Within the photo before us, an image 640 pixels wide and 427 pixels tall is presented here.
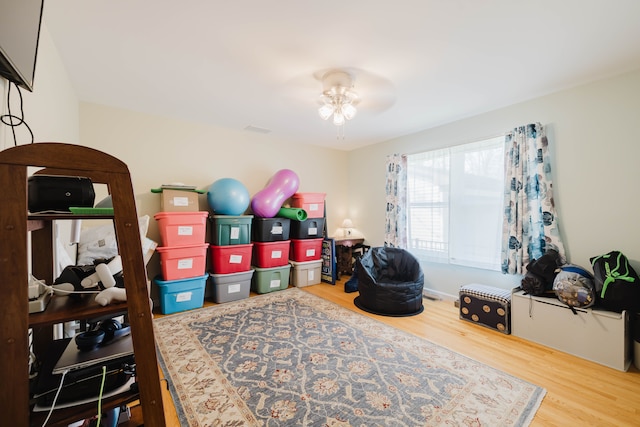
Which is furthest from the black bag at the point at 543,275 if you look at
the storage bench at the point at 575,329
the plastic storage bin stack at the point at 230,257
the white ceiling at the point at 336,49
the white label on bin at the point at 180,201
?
the white label on bin at the point at 180,201

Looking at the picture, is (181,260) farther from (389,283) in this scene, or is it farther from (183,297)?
(389,283)

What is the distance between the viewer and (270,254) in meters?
3.65

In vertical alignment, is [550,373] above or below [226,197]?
below

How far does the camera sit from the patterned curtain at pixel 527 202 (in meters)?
2.58

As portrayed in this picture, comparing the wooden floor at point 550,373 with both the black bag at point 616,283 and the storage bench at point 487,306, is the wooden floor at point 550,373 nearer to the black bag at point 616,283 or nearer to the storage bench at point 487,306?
the storage bench at point 487,306

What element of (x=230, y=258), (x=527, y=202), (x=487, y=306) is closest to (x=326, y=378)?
(x=487, y=306)

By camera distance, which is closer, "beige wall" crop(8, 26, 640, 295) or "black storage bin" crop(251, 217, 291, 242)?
"beige wall" crop(8, 26, 640, 295)

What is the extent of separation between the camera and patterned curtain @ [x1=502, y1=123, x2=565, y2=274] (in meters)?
2.58

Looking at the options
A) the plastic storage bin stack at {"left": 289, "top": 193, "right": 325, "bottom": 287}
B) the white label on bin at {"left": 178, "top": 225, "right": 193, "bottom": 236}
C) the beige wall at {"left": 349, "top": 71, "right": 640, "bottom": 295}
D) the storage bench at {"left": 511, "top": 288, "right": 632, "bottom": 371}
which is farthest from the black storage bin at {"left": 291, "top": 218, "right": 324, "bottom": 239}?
the storage bench at {"left": 511, "top": 288, "right": 632, "bottom": 371}

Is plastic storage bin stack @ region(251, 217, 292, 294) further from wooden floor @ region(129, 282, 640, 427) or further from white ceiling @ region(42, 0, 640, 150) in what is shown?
white ceiling @ region(42, 0, 640, 150)

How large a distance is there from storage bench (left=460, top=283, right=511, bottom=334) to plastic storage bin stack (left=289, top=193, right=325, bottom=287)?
79.7 inches

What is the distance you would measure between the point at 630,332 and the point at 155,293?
4.48 m

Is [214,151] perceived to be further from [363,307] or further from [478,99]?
[478,99]

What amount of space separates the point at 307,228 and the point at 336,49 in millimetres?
2507
